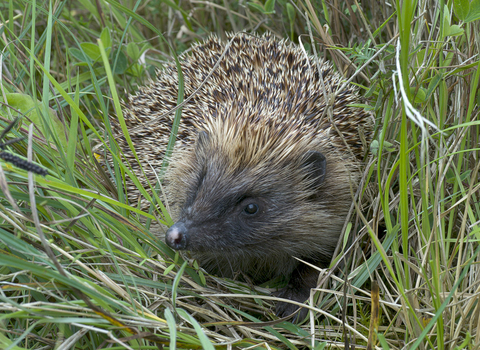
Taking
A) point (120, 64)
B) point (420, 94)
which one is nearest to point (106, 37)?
point (120, 64)

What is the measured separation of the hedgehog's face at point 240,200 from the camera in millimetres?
2152

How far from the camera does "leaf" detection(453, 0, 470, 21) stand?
6.11 feet

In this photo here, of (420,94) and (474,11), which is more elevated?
(474,11)

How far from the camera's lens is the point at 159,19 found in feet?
13.5

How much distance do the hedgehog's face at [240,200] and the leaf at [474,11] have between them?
0.81 m

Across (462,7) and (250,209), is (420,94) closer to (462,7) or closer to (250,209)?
(462,7)

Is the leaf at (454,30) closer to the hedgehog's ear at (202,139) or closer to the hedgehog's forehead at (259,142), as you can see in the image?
the hedgehog's forehead at (259,142)

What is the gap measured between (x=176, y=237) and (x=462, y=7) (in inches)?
54.4

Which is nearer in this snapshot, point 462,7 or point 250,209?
point 462,7

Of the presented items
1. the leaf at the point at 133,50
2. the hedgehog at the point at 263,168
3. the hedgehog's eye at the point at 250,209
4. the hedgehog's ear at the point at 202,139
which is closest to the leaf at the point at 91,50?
the leaf at the point at 133,50

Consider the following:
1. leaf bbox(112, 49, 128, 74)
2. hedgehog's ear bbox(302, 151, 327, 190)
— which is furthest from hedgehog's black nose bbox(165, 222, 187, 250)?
leaf bbox(112, 49, 128, 74)

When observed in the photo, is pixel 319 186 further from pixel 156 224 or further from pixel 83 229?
pixel 83 229

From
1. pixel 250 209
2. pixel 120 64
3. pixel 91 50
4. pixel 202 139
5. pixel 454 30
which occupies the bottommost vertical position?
pixel 250 209

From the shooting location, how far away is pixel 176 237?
2031 mm
